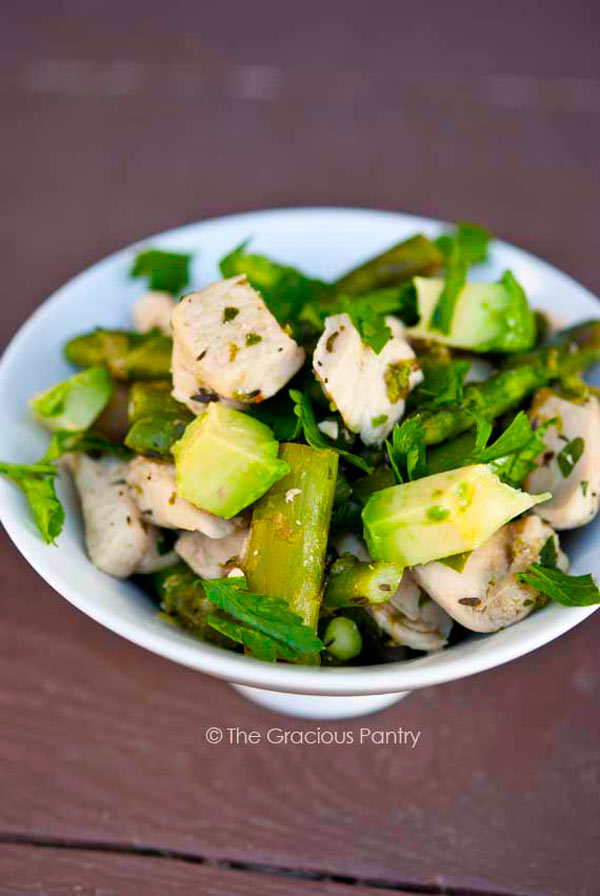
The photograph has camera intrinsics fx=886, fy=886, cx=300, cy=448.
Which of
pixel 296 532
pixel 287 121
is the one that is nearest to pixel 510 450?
pixel 296 532

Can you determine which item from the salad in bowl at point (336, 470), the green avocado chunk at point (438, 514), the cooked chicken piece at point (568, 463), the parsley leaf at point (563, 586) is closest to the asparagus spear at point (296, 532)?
the salad in bowl at point (336, 470)

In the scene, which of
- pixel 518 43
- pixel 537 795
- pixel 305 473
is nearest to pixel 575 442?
pixel 305 473

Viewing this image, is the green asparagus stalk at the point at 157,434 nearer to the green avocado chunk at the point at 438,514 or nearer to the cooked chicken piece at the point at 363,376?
the cooked chicken piece at the point at 363,376

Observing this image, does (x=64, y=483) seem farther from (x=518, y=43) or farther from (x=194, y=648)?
(x=518, y=43)

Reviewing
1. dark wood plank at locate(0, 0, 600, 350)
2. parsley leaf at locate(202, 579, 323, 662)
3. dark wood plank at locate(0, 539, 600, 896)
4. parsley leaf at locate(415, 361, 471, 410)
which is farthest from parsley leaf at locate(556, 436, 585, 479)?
dark wood plank at locate(0, 0, 600, 350)
